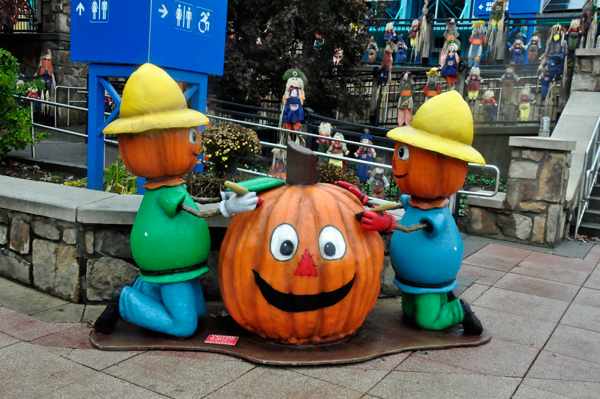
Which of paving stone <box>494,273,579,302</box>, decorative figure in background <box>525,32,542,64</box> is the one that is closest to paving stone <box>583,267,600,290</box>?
paving stone <box>494,273,579,302</box>

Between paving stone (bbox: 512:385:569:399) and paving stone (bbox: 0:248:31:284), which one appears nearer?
paving stone (bbox: 512:385:569:399)

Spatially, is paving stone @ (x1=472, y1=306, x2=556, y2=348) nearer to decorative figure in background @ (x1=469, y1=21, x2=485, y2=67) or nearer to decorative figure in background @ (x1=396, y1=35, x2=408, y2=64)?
decorative figure in background @ (x1=469, y1=21, x2=485, y2=67)

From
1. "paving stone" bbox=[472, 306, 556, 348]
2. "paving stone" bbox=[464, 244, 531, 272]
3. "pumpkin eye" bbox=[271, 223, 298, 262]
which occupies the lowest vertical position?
"paving stone" bbox=[464, 244, 531, 272]

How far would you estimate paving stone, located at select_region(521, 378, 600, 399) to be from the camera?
3.20 metres

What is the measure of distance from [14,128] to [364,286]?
543 cm

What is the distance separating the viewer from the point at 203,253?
3.62 metres

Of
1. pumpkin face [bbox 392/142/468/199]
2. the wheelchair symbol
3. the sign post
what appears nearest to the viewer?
pumpkin face [bbox 392/142/468/199]

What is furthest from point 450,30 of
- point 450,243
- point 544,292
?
point 450,243

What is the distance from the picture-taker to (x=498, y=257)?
659cm

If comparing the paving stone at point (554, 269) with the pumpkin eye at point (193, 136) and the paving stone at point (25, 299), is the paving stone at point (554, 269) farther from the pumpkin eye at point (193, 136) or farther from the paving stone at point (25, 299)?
the paving stone at point (25, 299)

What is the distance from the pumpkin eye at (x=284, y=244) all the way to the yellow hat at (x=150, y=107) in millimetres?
870

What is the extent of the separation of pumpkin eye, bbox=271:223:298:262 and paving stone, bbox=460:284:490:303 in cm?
224

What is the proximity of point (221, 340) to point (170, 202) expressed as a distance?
0.96m

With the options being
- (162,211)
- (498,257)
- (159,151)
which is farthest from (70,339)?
(498,257)
